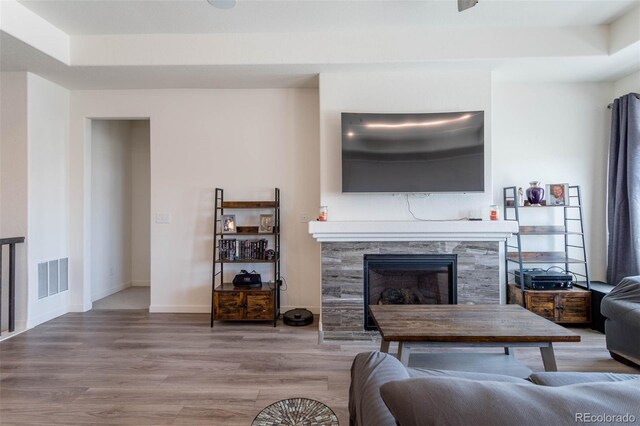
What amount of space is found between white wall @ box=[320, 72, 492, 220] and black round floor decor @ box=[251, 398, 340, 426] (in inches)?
73.9

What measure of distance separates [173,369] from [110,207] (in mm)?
3149

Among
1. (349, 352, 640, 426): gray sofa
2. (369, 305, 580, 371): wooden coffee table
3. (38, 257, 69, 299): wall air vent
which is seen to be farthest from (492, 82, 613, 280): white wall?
(38, 257, 69, 299): wall air vent

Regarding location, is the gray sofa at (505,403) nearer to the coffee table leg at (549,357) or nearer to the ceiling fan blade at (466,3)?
the coffee table leg at (549,357)

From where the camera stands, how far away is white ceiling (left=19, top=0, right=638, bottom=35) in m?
2.63

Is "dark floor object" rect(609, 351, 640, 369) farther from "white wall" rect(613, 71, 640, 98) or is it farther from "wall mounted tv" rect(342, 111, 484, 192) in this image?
"white wall" rect(613, 71, 640, 98)

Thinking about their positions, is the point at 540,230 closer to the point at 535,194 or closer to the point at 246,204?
the point at 535,194

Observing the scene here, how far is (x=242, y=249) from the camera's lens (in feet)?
11.6

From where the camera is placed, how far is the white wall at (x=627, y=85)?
330cm

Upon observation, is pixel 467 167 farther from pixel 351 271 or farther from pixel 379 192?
pixel 351 271

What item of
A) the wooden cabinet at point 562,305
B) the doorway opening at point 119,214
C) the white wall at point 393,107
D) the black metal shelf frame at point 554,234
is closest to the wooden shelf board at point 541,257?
the black metal shelf frame at point 554,234

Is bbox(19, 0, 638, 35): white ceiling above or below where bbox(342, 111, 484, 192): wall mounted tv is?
above

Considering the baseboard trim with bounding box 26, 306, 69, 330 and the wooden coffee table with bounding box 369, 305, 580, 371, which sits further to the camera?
the baseboard trim with bounding box 26, 306, 69, 330

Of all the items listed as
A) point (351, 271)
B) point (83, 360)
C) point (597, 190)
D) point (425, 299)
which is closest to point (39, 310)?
point (83, 360)

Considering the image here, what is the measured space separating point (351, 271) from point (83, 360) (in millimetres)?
2330
